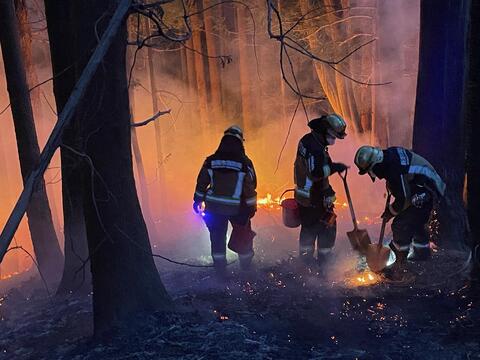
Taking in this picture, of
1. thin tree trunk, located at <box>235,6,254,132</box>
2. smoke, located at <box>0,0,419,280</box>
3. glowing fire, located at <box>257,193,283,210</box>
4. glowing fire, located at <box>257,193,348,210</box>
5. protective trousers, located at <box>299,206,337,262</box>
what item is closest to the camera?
protective trousers, located at <box>299,206,337,262</box>

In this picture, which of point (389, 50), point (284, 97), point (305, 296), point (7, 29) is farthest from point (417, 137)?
point (284, 97)

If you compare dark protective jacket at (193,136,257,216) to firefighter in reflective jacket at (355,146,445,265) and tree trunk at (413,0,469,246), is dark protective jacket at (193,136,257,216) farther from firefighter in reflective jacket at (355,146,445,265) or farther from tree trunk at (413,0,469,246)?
tree trunk at (413,0,469,246)

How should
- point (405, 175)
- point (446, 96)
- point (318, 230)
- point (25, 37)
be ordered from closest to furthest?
point (405, 175) < point (318, 230) < point (446, 96) < point (25, 37)

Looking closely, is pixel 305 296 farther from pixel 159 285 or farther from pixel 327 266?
pixel 159 285

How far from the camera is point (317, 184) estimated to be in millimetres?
5746

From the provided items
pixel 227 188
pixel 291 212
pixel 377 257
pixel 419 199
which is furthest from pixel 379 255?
pixel 227 188

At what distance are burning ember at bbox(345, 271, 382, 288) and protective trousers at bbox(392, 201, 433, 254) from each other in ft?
1.42

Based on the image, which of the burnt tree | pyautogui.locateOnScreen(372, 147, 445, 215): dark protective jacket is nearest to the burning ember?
pyautogui.locateOnScreen(372, 147, 445, 215): dark protective jacket

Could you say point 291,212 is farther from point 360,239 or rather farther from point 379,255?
point 379,255

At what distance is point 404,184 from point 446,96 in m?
1.71

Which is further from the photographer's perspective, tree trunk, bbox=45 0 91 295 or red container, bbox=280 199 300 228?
red container, bbox=280 199 300 228

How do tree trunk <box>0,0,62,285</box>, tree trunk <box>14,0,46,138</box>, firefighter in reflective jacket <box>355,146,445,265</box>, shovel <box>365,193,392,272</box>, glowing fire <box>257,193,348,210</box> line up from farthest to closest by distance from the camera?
1. glowing fire <box>257,193,348,210</box>
2. tree trunk <box>14,0,46,138</box>
3. tree trunk <box>0,0,62,285</box>
4. shovel <box>365,193,392,272</box>
5. firefighter in reflective jacket <box>355,146,445,265</box>

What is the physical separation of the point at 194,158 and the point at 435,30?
434 inches

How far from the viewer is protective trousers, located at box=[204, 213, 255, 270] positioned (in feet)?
19.5
